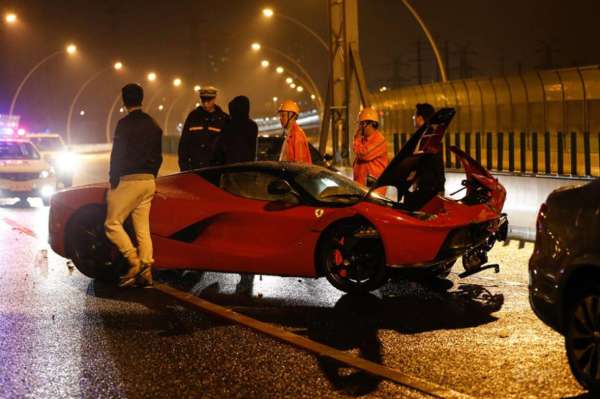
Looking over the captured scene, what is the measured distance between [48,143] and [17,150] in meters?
6.70

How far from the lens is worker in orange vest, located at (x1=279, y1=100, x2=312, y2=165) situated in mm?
11375

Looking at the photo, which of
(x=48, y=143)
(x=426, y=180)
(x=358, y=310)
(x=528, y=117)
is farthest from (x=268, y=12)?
(x=358, y=310)

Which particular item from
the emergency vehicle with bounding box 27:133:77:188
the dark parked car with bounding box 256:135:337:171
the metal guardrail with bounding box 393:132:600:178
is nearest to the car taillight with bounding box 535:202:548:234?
the dark parked car with bounding box 256:135:337:171

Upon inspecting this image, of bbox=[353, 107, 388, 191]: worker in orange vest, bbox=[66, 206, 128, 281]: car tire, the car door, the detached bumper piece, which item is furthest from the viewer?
bbox=[353, 107, 388, 191]: worker in orange vest

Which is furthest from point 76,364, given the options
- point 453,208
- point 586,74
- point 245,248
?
point 586,74

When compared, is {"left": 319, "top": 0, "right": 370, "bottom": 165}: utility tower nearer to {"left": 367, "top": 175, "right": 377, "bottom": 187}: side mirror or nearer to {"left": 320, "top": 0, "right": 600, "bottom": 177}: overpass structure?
{"left": 320, "top": 0, "right": 600, "bottom": 177}: overpass structure

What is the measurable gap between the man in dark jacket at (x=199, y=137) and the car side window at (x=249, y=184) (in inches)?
77.0

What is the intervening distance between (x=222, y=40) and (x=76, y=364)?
6339cm

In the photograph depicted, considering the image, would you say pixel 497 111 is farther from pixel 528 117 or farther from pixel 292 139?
pixel 292 139

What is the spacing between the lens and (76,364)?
21.1ft

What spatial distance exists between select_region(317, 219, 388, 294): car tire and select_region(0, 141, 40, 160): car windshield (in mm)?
→ 14494

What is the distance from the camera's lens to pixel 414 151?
923 cm

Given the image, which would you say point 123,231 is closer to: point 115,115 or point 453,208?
point 453,208

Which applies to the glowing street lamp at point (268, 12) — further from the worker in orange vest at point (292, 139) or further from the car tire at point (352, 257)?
the car tire at point (352, 257)
